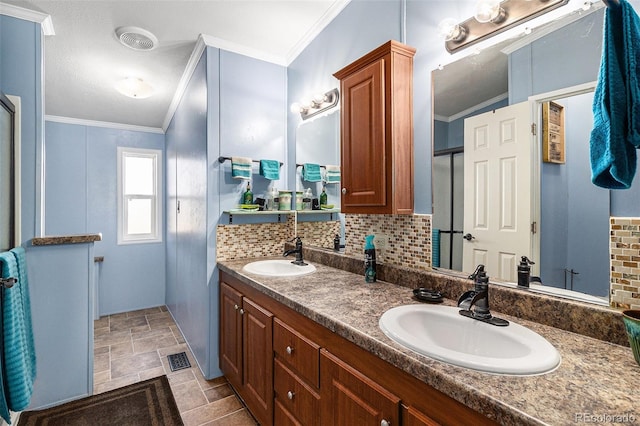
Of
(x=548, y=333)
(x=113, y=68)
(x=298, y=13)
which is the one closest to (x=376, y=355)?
(x=548, y=333)

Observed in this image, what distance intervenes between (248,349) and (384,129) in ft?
5.02

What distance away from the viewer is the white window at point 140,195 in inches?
172

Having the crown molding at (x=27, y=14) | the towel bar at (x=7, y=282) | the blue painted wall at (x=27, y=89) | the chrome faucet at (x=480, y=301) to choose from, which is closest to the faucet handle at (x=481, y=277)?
the chrome faucet at (x=480, y=301)

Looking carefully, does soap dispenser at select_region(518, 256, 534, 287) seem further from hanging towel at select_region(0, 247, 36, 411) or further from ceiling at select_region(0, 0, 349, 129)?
hanging towel at select_region(0, 247, 36, 411)

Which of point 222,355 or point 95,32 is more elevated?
point 95,32

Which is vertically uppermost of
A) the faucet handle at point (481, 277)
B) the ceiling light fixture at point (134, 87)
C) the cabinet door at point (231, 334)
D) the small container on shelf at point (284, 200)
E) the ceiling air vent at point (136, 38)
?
the ceiling air vent at point (136, 38)

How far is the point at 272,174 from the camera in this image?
262cm

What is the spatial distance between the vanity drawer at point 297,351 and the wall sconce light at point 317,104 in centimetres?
152

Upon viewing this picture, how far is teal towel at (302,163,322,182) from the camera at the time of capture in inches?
94.3

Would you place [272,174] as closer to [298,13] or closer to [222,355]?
[298,13]

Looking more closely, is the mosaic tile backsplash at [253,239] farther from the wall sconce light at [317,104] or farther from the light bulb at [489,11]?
the light bulb at [489,11]

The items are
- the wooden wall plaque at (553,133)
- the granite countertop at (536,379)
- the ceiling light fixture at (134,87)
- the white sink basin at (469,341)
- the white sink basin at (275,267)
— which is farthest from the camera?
the ceiling light fixture at (134,87)

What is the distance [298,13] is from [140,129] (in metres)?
3.37

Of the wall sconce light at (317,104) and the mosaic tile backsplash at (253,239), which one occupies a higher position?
the wall sconce light at (317,104)
